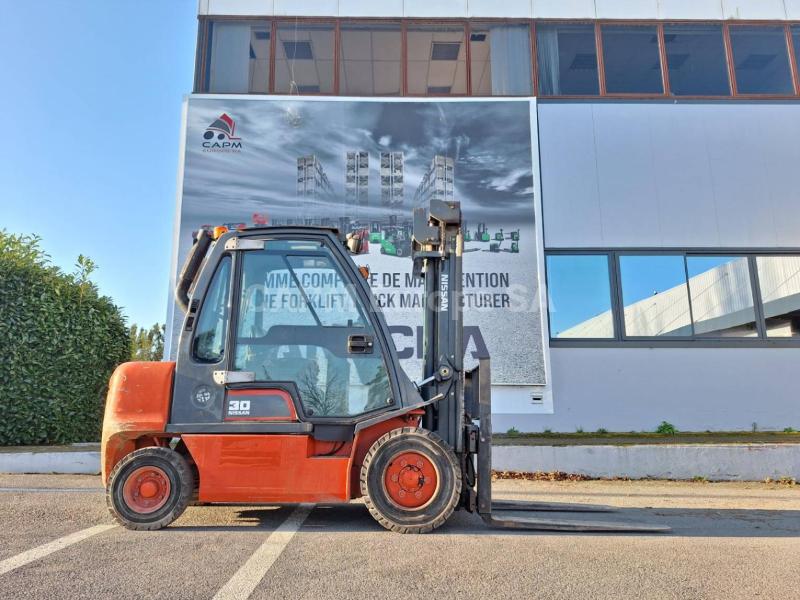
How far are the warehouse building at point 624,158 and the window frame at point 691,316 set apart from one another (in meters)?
0.03

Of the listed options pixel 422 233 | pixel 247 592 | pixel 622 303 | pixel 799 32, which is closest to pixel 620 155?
pixel 622 303

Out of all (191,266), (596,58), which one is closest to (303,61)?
(596,58)

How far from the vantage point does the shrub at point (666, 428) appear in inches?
402

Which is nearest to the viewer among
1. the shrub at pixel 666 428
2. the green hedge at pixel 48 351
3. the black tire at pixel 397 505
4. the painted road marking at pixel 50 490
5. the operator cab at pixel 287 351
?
the black tire at pixel 397 505

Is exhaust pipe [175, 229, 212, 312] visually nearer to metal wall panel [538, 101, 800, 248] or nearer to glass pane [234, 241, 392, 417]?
glass pane [234, 241, 392, 417]

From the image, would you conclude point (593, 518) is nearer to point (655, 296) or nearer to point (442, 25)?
point (655, 296)

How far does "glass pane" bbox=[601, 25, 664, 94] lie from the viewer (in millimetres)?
11688

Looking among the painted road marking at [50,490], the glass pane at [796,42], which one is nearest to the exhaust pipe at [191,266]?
the painted road marking at [50,490]

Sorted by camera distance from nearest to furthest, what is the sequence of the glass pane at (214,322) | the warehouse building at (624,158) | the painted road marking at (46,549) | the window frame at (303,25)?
the painted road marking at (46,549) < the glass pane at (214,322) < the warehouse building at (624,158) < the window frame at (303,25)

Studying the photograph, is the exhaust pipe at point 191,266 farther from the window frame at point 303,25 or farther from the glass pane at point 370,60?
the glass pane at point 370,60

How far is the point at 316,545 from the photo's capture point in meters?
3.83

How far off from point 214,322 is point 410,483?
78.4 inches

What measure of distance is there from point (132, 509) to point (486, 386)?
2.87 m

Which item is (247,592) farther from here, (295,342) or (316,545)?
(295,342)
